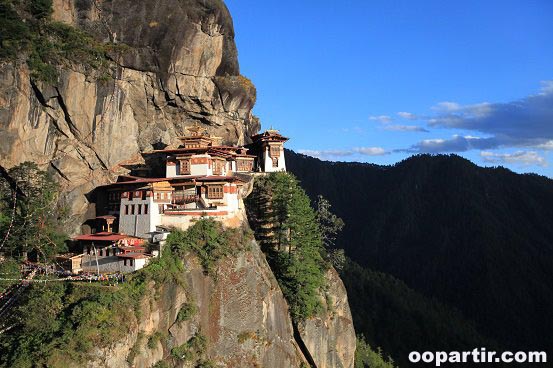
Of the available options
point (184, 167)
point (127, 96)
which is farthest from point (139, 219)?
point (127, 96)

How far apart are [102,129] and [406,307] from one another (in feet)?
273

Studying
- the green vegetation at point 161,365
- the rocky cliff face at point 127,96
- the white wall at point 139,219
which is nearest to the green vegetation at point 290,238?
the white wall at point 139,219

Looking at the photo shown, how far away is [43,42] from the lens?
5512cm

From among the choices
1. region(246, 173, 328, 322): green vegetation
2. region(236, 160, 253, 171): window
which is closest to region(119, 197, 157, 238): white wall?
region(246, 173, 328, 322): green vegetation

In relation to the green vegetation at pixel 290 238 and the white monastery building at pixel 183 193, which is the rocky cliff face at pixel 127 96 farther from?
the green vegetation at pixel 290 238

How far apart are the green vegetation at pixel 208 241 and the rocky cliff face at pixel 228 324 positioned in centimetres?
94

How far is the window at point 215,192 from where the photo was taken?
5466 centimetres

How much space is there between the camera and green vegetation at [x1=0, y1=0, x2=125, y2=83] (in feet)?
174

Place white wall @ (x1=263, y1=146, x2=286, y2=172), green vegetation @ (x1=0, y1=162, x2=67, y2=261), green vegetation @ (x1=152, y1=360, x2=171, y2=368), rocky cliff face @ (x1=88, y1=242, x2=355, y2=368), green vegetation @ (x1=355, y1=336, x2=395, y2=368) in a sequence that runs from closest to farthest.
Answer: rocky cliff face @ (x1=88, y1=242, x2=355, y2=368) < green vegetation @ (x1=152, y1=360, x2=171, y2=368) < green vegetation @ (x1=0, y1=162, x2=67, y2=261) < white wall @ (x1=263, y1=146, x2=286, y2=172) < green vegetation @ (x1=355, y1=336, x2=395, y2=368)

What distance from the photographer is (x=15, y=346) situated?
37.0 m

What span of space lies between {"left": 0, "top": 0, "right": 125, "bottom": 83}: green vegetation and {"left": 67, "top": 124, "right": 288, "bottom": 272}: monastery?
12.5 metres

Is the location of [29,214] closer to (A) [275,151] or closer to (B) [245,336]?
(B) [245,336]

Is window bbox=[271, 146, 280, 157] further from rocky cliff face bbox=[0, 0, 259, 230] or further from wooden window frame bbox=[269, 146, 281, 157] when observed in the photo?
rocky cliff face bbox=[0, 0, 259, 230]

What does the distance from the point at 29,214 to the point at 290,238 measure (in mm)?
26631
